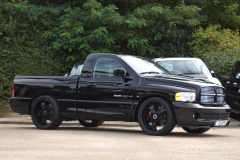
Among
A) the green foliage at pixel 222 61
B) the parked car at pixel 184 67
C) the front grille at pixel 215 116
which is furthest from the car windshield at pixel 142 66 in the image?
the green foliage at pixel 222 61

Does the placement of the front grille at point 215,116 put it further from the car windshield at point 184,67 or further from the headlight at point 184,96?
the car windshield at point 184,67

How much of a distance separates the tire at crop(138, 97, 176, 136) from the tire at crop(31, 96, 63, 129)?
228 cm

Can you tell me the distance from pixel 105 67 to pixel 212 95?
8.16 ft

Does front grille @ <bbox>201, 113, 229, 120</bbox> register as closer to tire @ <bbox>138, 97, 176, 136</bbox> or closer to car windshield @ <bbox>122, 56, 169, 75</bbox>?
tire @ <bbox>138, 97, 176, 136</bbox>

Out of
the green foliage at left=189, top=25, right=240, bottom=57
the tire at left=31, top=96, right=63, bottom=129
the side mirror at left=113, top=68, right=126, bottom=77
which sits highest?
the green foliage at left=189, top=25, right=240, bottom=57

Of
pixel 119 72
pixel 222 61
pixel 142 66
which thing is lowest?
pixel 119 72

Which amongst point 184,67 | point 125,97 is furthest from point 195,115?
point 184,67

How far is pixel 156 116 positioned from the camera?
1630 centimetres

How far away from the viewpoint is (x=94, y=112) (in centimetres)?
1725

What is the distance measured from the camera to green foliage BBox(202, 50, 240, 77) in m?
26.6

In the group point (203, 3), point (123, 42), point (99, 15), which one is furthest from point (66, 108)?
point (203, 3)

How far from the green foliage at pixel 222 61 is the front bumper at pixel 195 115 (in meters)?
10.3

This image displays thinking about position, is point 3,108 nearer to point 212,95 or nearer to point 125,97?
point 125,97

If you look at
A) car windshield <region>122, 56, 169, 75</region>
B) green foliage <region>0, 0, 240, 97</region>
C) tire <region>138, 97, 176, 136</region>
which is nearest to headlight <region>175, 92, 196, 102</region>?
tire <region>138, 97, 176, 136</region>
